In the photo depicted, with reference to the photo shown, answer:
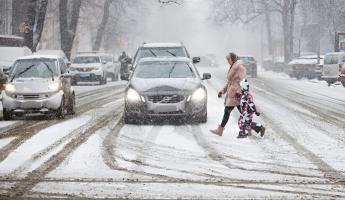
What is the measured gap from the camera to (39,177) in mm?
8680

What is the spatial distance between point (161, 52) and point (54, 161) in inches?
501

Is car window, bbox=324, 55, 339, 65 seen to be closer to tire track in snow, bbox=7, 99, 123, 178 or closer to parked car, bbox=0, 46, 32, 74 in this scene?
parked car, bbox=0, 46, 32, 74

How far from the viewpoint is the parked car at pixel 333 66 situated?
116 feet

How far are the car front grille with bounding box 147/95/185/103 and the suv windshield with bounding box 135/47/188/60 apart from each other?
287 inches

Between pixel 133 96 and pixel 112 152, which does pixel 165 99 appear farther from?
pixel 112 152

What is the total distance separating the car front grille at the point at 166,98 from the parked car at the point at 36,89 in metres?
2.90

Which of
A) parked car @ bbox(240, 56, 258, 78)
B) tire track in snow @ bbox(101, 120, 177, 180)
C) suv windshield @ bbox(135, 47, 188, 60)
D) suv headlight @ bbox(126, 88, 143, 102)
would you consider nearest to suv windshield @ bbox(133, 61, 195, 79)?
suv headlight @ bbox(126, 88, 143, 102)

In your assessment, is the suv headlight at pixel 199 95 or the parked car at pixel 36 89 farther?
the parked car at pixel 36 89

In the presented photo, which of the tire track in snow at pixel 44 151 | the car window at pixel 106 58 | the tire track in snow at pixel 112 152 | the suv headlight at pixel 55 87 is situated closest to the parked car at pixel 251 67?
the car window at pixel 106 58

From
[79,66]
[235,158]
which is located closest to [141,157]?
[235,158]

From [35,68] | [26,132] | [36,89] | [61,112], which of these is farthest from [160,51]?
[26,132]

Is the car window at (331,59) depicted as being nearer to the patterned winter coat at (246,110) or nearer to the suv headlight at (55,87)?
the suv headlight at (55,87)

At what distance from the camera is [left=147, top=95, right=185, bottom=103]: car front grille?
1499cm

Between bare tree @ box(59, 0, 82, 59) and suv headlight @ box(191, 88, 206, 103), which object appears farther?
bare tree @ box(59, 0, 82, 59)
